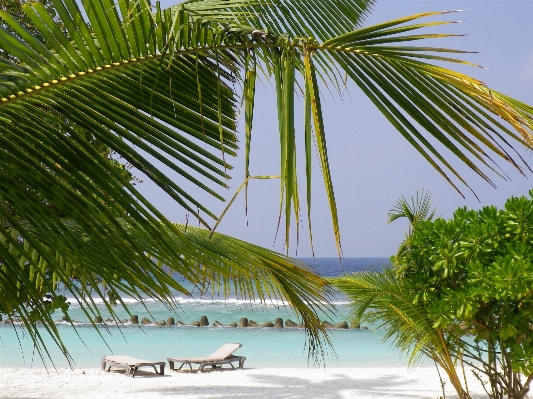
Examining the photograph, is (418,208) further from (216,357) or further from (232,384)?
(216,357)

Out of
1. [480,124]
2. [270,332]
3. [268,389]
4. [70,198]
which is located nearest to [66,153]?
[70,198]

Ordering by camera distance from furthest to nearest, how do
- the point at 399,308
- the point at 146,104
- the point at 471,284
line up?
the point at 399,308
the point at 471,284
the point at 146,104

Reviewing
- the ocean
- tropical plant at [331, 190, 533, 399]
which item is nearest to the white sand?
the ocean

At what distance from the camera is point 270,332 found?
2453cm

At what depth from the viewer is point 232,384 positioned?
39.5 ft

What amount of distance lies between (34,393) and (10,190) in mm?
11286

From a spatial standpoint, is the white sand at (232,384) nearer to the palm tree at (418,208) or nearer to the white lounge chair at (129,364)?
the white lounge chair at (129,364)

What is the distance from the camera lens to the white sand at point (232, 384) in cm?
1093

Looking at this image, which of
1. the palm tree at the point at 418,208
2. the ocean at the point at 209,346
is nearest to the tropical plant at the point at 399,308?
the palm tree at the point at 418,208

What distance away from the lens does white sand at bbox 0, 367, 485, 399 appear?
430 inches

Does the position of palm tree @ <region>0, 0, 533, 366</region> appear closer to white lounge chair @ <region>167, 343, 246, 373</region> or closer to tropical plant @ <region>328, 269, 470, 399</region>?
tropical plant @ <region>328, 269, 470, 399</region>

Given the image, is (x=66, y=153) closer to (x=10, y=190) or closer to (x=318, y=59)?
(x=10, y=190)

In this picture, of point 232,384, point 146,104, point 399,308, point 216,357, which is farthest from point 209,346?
point 146,104

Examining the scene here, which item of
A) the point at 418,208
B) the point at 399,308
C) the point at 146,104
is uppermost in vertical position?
the point at 418,208
